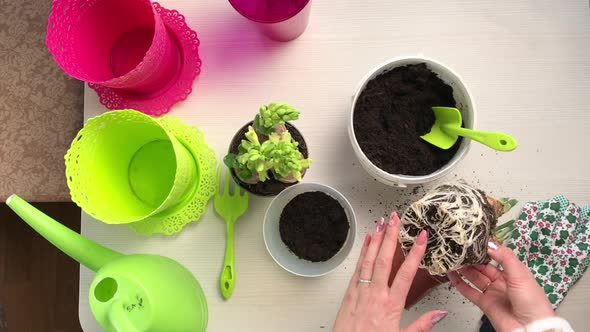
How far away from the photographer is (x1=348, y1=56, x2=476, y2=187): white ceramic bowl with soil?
24.6 inches

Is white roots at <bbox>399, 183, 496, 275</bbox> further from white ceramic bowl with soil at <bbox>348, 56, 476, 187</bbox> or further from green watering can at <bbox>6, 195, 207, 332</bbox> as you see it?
green watering can at <bbox>6, 195, 207, 332</bbox>

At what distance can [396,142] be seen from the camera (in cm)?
66

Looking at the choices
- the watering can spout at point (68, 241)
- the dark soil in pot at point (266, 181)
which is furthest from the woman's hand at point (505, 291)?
the watering can spout at point (68, 241)

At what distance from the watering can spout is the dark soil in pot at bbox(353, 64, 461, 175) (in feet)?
1.33

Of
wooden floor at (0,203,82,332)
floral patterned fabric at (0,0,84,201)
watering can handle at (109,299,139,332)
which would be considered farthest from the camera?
wooden floor at (0,203,82,332)

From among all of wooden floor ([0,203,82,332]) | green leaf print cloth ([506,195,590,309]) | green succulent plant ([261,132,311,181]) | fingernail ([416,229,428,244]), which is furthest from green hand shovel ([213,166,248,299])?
wooden floor ([0,203,82,332])

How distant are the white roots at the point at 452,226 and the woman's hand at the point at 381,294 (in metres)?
0.03

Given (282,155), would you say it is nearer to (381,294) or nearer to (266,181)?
(266,181)

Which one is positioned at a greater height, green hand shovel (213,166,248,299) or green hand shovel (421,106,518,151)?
green hand shovel (421,106,518,151)

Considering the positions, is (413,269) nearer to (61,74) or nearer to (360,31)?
(360,31)

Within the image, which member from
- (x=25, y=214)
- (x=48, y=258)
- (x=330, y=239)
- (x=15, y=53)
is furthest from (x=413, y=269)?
(x=48, y=258)

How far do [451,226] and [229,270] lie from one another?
1.14 feet

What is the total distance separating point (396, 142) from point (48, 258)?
108 centimetres

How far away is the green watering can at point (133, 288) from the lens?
515 mm
